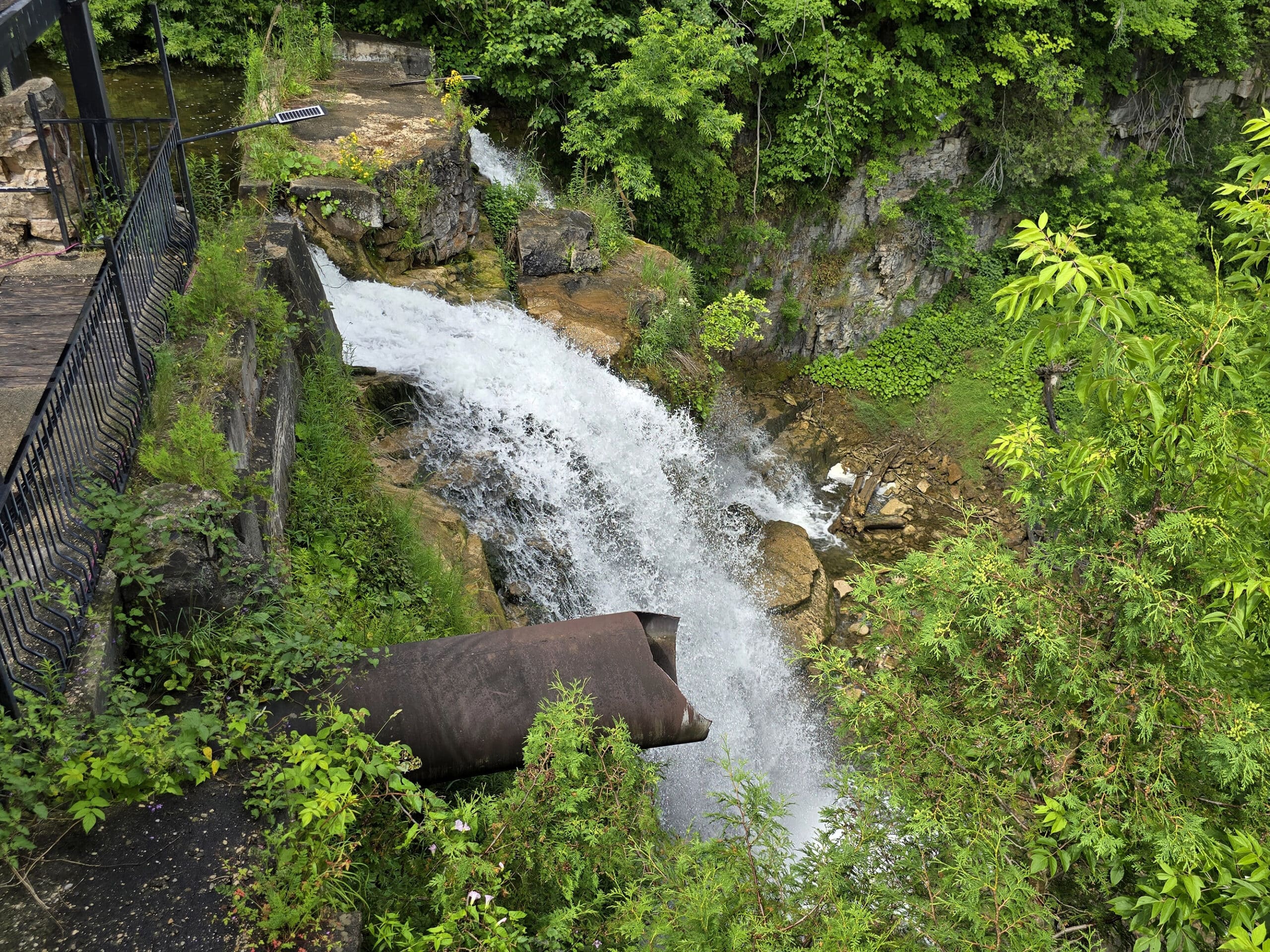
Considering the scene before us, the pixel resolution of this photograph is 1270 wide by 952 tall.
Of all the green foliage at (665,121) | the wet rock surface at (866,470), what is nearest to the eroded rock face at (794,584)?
the wet rock surface at (866,470)

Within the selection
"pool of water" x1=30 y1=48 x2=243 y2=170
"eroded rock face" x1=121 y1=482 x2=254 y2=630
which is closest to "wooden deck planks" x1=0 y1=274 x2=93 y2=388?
"eroded rock face" x1=121 y1=482 x2=254 y2=630

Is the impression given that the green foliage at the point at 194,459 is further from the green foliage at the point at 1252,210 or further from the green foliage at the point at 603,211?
the green foliage at the point at 603,211

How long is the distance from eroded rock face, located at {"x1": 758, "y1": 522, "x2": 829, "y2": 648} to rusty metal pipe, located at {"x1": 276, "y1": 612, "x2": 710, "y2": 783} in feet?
14.5

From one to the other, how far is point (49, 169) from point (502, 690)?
511 centimetres

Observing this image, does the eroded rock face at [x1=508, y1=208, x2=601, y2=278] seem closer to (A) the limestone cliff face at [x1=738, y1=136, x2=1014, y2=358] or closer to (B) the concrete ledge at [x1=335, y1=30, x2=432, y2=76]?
(B) the concrete ledge at [x1=335, y1=30, x2=432, y2=76]

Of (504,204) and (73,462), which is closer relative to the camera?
(73,462)

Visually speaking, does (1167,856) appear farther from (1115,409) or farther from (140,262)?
(140,262)

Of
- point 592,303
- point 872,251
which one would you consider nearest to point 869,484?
point 872,251

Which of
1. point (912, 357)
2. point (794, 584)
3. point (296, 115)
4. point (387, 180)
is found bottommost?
point (794, 584)

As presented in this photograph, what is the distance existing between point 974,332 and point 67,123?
43.5ft

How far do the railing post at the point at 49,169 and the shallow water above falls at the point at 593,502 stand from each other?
2304 mm

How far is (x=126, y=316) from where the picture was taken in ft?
15.2

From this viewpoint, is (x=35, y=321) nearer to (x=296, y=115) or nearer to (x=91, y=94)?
(x=91, y=94)

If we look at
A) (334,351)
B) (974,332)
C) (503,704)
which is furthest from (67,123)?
(974,332)
